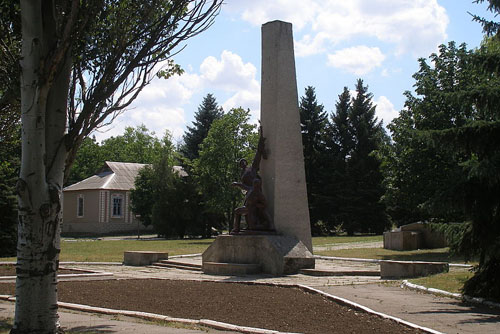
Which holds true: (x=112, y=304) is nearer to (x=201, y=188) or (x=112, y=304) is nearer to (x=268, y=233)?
(x=268, y=233)

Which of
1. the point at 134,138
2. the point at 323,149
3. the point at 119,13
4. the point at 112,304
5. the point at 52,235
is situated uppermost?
the point at 134,138

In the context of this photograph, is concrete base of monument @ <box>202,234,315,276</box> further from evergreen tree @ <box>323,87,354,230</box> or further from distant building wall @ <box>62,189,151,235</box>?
distant building wall @ <box>62,189,151,235</box>

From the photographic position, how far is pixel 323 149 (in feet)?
167

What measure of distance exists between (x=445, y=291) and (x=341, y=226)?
124ft

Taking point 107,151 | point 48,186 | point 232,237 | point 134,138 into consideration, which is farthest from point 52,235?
point 134,138

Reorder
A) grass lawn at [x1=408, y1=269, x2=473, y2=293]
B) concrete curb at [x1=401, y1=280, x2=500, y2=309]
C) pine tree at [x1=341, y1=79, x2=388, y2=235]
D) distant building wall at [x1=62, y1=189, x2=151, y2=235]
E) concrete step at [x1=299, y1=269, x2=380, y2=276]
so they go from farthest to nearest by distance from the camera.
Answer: distant building wall at [x1=62, y1=189, x2=151, y2=235]
pine tree at [x1=341, y1=79, x2=388, y2=235]
concrete step at [x1=299, y1=269, x2=380, y2=276]
grass lawn at [x1=408, y1=269, x2=473, y2=293]
concrete curb at [x1=401, y1=280, x2=500, y2=309]

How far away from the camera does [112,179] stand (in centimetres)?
5744

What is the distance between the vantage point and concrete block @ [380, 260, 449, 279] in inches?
556

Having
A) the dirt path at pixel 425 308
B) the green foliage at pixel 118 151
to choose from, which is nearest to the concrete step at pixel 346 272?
the dirt path at pixel 425 308

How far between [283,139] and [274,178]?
1.23 meters

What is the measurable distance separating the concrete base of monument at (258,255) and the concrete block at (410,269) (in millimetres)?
2338

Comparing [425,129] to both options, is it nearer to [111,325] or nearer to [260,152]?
[260,152]

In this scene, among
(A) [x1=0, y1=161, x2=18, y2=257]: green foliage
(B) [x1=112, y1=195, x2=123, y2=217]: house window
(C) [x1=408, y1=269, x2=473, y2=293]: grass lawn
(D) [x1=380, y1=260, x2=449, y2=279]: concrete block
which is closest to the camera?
(C) [x1=408, y1=269, x2=473, y2=293]: grass lawn

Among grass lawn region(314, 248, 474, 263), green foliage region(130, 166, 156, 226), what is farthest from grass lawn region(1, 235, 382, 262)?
green foliage region(130, 166, 156, 226)
